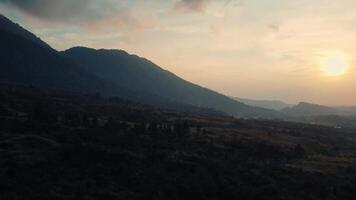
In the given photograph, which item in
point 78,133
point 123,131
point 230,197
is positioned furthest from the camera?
point 123,131

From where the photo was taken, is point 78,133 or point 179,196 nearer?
point 179,196

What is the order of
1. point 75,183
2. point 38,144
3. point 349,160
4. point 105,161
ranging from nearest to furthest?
point 75,183 → point 105,161 → point 38,144 → point 349,160

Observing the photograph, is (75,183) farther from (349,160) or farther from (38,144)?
(349,160)

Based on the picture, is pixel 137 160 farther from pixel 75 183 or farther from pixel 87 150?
pixel 75 183

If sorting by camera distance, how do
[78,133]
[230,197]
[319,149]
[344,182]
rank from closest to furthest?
1. [230,197]
2. [344,182]
3. [78,133]
4. [319,149]

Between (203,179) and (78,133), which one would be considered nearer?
(203,179)

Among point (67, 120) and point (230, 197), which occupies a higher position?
point (67, 120)

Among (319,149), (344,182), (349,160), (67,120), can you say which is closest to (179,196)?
(344,182)

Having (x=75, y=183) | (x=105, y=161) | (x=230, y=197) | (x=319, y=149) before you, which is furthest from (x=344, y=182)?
(x=319, y=149)

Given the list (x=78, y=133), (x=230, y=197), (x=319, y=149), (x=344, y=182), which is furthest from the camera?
(x=319, y=149)
